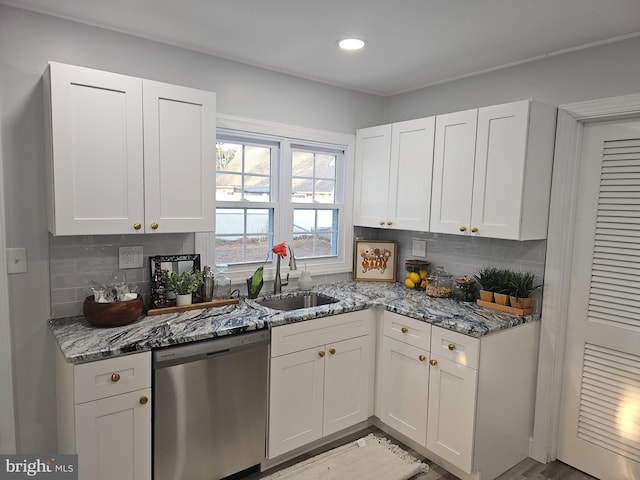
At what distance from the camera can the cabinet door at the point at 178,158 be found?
227cm

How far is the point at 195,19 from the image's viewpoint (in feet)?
7.22

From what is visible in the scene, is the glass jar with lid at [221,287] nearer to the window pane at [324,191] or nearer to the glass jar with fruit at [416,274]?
the window pane at [324,191]

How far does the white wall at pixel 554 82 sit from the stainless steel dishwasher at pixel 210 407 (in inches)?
85.0

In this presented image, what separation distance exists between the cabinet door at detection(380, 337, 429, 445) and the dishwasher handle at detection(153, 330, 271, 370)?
92cm

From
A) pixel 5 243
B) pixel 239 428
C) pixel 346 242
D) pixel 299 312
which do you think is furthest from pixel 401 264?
pixel 5 243

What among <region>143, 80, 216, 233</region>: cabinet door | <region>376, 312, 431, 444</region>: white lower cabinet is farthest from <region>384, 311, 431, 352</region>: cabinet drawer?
<region>143, 80, 216, 233</region>: cabinet door

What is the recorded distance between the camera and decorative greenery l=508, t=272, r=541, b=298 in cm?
263

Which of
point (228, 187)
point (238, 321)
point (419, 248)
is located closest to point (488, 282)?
point (419, 248)

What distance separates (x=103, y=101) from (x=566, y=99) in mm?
2578

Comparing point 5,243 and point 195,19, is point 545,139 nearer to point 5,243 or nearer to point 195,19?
point 195,19

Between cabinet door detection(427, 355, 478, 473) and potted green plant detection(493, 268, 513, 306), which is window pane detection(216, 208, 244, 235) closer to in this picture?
cabinet door detection(427, 355, 478, 473)

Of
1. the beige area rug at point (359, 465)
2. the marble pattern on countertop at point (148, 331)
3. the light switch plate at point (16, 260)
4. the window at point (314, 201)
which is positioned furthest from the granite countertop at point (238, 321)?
the beige area rug at point (359, 465)

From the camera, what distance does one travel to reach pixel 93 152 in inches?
83.3

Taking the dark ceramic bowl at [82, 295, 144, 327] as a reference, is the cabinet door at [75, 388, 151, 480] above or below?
below
